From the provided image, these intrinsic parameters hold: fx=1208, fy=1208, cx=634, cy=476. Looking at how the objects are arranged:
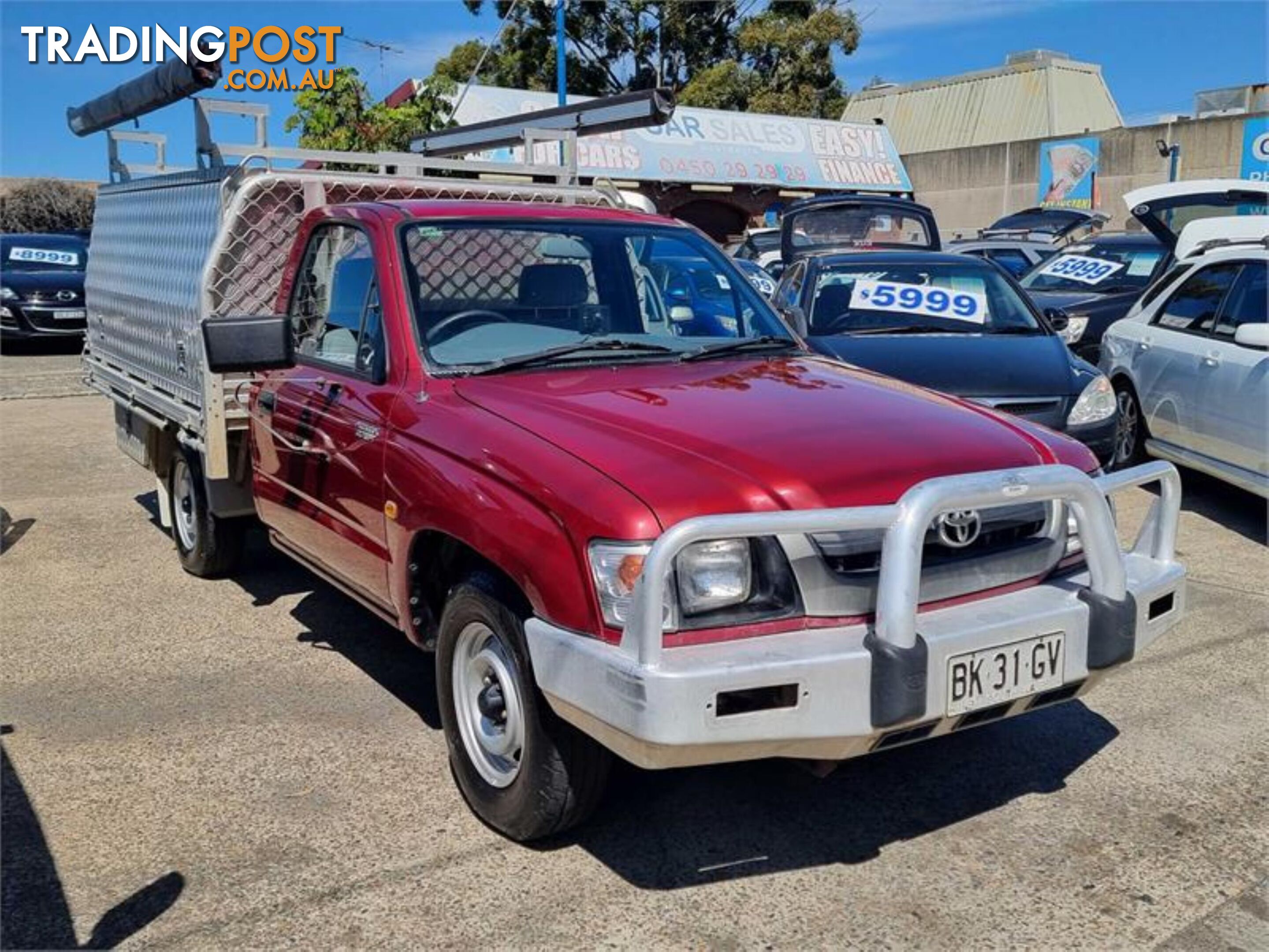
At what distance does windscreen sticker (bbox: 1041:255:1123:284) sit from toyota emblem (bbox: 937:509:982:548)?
940 cm

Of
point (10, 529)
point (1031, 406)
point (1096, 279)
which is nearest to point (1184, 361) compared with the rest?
point (1031, 406)

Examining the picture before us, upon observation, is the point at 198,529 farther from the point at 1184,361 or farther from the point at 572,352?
the point at 1184,361

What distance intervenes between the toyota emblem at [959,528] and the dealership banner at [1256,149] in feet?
83.9

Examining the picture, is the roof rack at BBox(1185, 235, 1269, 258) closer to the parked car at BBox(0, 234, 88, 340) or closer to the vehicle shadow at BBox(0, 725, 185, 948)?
the vehicle shadow at BBox(0, 725, 185, 948)

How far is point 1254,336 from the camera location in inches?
249

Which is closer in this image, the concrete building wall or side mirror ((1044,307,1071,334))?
side mirror ((1044,307,1071,334))

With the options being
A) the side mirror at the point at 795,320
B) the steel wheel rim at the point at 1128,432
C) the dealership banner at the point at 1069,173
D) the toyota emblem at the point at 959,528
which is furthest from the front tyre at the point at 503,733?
the dealership banner at the point at 1069,173

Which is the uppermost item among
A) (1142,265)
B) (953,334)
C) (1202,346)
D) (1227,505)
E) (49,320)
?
(1142,265)

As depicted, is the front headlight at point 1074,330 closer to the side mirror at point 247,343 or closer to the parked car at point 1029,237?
the parked car at point 1029,237

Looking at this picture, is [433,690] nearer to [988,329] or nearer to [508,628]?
[508,628]

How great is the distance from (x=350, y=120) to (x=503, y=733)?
1605cm

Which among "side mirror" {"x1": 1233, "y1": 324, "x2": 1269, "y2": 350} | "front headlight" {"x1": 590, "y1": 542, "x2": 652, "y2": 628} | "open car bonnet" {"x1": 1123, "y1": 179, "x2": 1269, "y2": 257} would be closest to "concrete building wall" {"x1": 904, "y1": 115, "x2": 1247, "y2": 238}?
"open car bonnet" {"x1": 1123, "y1": 179, "x2": 1269, "y2": 257}

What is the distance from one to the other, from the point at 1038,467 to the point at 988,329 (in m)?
4.74

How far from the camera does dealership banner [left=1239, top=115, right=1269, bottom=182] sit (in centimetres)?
2523
